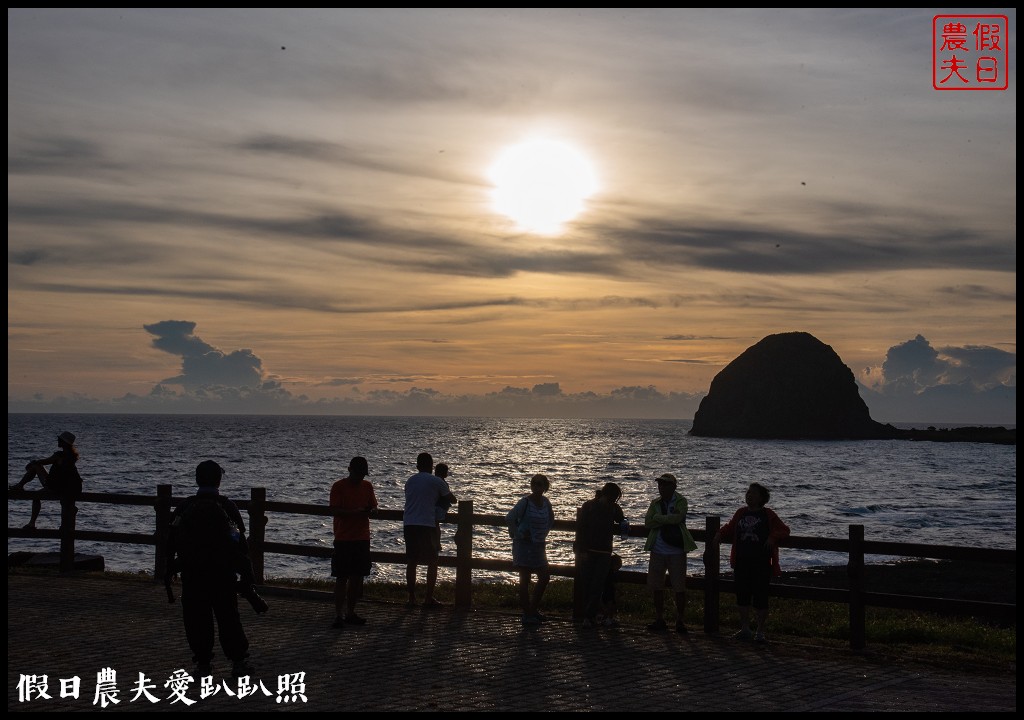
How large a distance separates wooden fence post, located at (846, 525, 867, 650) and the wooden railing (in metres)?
0.01

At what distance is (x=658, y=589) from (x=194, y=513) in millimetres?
6195

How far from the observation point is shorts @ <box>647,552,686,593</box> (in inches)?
532

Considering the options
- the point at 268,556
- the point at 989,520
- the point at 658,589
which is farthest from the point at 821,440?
the point at 658,589

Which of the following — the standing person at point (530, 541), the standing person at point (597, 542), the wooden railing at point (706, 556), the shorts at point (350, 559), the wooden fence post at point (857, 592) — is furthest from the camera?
the standing person at point (530, 541)

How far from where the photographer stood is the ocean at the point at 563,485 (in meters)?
36.9

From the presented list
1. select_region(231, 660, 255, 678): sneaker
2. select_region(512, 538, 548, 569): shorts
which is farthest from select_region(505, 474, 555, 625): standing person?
select_region(231, 660, 255, 678): sneaker

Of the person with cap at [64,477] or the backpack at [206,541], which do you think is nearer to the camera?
the backpack at [206,541]

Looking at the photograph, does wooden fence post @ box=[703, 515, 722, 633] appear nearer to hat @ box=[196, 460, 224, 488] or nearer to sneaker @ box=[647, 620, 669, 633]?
sneaker @ box=[647, 620, 669, 633]

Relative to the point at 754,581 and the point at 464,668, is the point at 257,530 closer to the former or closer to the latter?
the point at 464,668

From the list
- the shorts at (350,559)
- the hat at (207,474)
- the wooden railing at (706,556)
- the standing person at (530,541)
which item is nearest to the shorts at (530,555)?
the standing person at (530,541)

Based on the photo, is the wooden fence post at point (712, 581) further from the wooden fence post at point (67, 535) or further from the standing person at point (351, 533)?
the wooden fence post at point (67, 535)

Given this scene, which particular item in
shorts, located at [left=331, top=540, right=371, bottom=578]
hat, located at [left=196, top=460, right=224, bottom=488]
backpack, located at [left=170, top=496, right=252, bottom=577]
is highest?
hat, located at [left=196, top=460, right=224, bottom=488]

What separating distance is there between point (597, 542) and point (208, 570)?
5.57 metres

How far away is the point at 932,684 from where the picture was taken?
10820 mm
